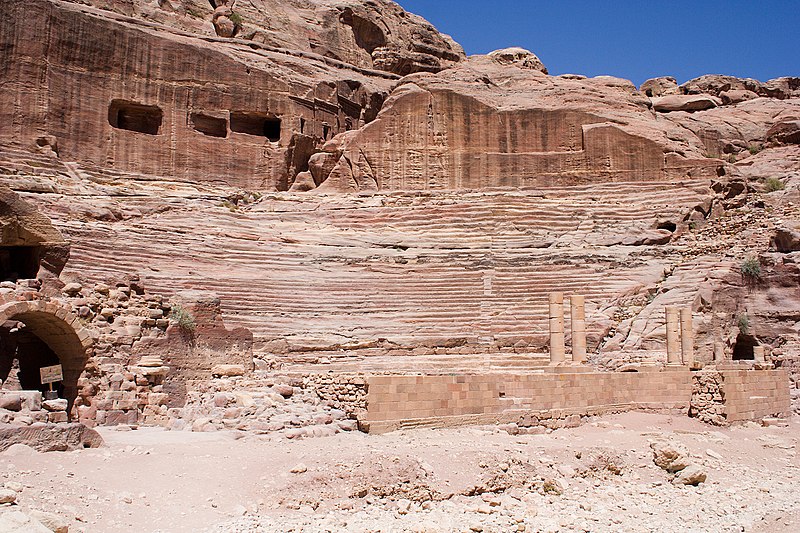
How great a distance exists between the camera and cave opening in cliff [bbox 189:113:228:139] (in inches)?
1209

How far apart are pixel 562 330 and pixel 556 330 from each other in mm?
145

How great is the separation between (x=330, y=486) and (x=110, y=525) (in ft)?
8.01

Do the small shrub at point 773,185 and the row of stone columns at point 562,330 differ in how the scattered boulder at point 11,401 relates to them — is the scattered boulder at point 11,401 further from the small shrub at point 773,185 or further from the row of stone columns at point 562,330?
the small shrub at point 773,185

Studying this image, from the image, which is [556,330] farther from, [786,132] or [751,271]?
[786,132]

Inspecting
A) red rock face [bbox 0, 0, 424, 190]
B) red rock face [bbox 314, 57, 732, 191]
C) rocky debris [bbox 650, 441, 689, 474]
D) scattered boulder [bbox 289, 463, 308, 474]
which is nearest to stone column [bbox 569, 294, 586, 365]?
rocky debris [bbox 650, 441, 689, 474]

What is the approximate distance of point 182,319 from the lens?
14625 millimetres

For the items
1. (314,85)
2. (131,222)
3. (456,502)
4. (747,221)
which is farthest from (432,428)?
(314,85)

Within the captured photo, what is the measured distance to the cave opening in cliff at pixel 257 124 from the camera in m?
31.8

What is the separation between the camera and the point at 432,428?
12.4 m

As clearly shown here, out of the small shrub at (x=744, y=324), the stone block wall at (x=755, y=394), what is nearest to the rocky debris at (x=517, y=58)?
the small shrub at (x=744, y=324)

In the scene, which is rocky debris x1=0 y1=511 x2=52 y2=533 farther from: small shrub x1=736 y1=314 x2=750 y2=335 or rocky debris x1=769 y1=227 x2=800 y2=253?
rocky debris x1=769 y1=227 x2=800 y2=253

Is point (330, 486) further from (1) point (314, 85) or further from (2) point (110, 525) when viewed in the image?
(1) point (314, 85)

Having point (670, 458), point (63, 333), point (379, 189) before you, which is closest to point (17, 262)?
point (63, 333)

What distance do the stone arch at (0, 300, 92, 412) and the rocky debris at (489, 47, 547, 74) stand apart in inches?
1274
